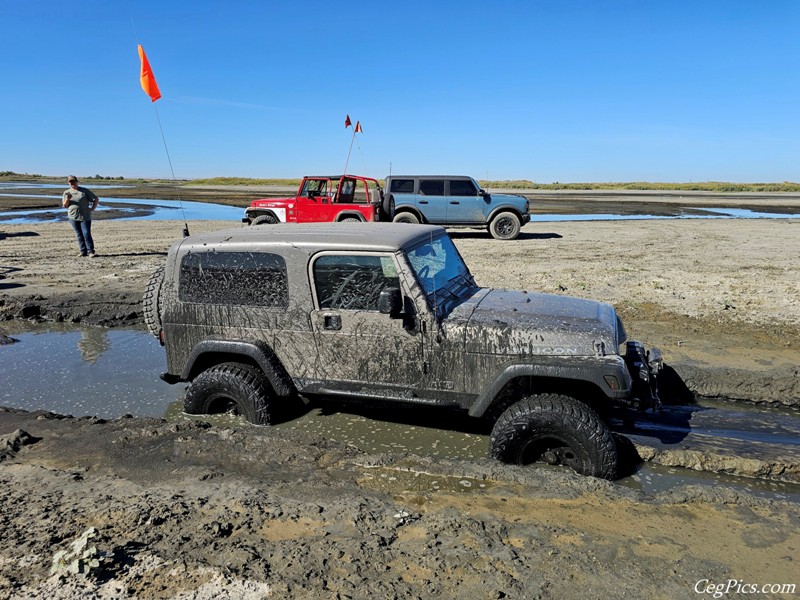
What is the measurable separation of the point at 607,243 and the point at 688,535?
46.3 ft

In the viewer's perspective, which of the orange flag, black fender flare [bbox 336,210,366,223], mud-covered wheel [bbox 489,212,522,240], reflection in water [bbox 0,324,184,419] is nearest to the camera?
reflection in water [bbox 0,324,184,419]

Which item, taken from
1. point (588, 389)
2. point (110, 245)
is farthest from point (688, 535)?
point (110, 245)

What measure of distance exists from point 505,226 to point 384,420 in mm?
13614

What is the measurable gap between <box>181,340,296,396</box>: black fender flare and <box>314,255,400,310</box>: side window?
636 millimetres

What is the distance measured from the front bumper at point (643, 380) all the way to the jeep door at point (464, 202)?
44.8 ft

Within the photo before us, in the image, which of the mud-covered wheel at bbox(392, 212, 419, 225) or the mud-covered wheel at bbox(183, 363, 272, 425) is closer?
the mud-covered wheel at bbox(183, 363, 272, 425)

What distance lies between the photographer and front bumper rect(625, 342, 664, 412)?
422cm

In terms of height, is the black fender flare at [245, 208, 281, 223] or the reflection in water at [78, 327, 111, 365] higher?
the black fender flare at [245, 208, 281, 223]

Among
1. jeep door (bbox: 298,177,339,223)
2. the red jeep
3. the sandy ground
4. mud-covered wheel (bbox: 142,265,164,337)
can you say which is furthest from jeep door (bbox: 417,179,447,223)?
mud-covered wheel (bbox: 142,265,164,337)

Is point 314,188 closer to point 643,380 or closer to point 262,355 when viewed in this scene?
point 262,355

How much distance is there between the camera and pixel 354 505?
143 inches

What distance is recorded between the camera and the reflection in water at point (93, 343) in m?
7.45

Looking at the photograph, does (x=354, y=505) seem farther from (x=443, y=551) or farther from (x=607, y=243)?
(x=607, y=243)

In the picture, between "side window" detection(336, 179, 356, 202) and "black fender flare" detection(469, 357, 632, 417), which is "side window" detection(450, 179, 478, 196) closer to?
"side window" detection(336, 179, 356, 202)
